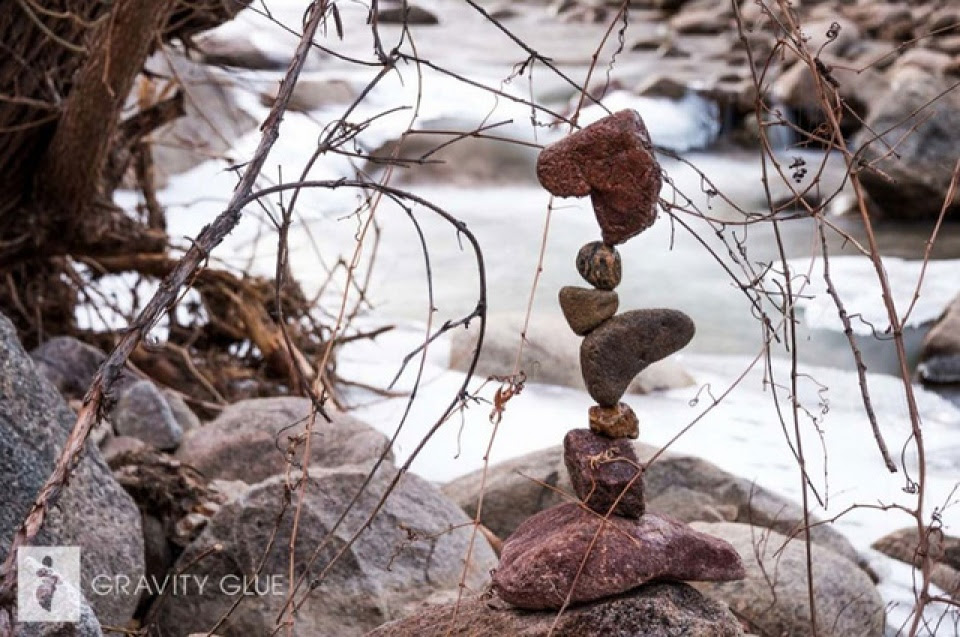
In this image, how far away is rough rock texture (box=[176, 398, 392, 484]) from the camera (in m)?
3.22

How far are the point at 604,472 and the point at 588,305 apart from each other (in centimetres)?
22

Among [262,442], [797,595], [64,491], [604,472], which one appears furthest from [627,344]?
[262,442]

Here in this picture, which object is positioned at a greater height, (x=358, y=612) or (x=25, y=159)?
(x=25, y=159)

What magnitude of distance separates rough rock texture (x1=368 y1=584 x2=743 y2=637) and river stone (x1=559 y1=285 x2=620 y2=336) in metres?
0.36

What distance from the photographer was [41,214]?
3691 millimetres

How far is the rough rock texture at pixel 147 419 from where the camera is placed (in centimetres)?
346

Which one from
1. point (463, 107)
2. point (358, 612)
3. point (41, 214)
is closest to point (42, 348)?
point (41, 214)

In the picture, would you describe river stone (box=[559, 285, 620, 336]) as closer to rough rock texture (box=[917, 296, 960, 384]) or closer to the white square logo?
the white square logo

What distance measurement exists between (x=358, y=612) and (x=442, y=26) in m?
11.1

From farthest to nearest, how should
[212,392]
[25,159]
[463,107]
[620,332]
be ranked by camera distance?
[463,107] → [212,392] → [25,159] → [620,332]

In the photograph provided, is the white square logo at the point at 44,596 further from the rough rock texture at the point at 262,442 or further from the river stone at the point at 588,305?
the rough rock texture at the point at 262,442

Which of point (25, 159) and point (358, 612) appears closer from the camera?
point (358, 612)

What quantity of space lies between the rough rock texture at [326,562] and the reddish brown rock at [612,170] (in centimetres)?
95

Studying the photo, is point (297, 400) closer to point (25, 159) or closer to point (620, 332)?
point (25, 159)
